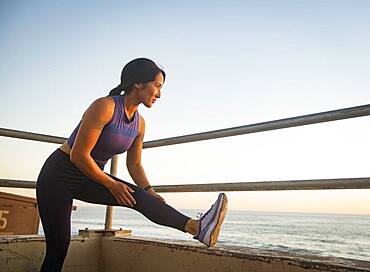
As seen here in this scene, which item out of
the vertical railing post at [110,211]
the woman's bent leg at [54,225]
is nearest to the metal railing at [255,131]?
the vertical railing post at [110,211]

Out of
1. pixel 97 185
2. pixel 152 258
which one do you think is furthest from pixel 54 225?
pixel 152 258

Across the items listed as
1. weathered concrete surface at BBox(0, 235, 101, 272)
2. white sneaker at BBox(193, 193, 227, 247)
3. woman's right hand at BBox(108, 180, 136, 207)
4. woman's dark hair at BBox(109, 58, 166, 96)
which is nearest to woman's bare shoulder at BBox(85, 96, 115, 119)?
woman's dark hair at BBox(109, 58, 166, 96)

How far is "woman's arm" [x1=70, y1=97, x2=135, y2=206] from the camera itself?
59.7 inches

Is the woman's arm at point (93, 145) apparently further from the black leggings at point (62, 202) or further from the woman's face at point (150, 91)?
the woman's face at point (150, 91)

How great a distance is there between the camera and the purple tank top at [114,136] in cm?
162

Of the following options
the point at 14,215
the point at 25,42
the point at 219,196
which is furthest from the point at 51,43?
the point at 219,196

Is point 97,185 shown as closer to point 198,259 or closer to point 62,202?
point 62,202

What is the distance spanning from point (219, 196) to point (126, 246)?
73cm

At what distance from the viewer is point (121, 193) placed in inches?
62.7

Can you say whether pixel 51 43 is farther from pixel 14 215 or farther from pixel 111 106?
pixel 111 106

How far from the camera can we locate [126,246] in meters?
2.05

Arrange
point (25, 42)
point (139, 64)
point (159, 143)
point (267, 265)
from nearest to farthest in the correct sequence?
point (267, 265), point (139, 64), point (159, 143), point (25, 42)

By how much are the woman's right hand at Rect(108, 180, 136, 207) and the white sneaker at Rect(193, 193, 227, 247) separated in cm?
34

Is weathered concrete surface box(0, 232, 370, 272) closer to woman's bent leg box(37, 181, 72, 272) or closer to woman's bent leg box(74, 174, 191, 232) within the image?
woman's bent leg box(74, 174, 191, 232)
